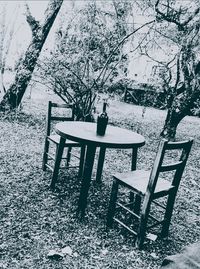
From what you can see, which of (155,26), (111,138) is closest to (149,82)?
(155,26)

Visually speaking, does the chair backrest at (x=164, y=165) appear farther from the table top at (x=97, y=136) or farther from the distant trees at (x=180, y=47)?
the distant trees at (x=180, y=47)

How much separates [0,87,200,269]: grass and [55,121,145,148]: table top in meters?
1.02

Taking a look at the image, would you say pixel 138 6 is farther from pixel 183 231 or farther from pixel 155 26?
pixel 183 231

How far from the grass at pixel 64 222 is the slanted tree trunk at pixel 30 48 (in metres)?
2.78

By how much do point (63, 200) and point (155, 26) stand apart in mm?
5890

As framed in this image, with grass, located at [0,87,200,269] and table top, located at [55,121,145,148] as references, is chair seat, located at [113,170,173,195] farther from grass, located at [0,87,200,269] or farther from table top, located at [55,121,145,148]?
grass, located at [0,87,200,269]

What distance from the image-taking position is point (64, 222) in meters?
3.88

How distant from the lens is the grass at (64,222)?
128 inches

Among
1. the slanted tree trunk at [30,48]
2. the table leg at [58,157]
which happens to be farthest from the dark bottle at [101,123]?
the slanted tree trunk at [30,48]

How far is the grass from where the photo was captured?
3.25 meters

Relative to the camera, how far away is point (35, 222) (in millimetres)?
3773

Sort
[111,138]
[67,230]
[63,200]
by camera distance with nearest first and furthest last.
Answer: [67,230], [111,138], [63,200]

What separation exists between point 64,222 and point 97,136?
116 centimetres

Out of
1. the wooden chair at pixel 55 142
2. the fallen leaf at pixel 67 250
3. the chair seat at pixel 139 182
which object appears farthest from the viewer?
the wooden chair at pixel 55 142
